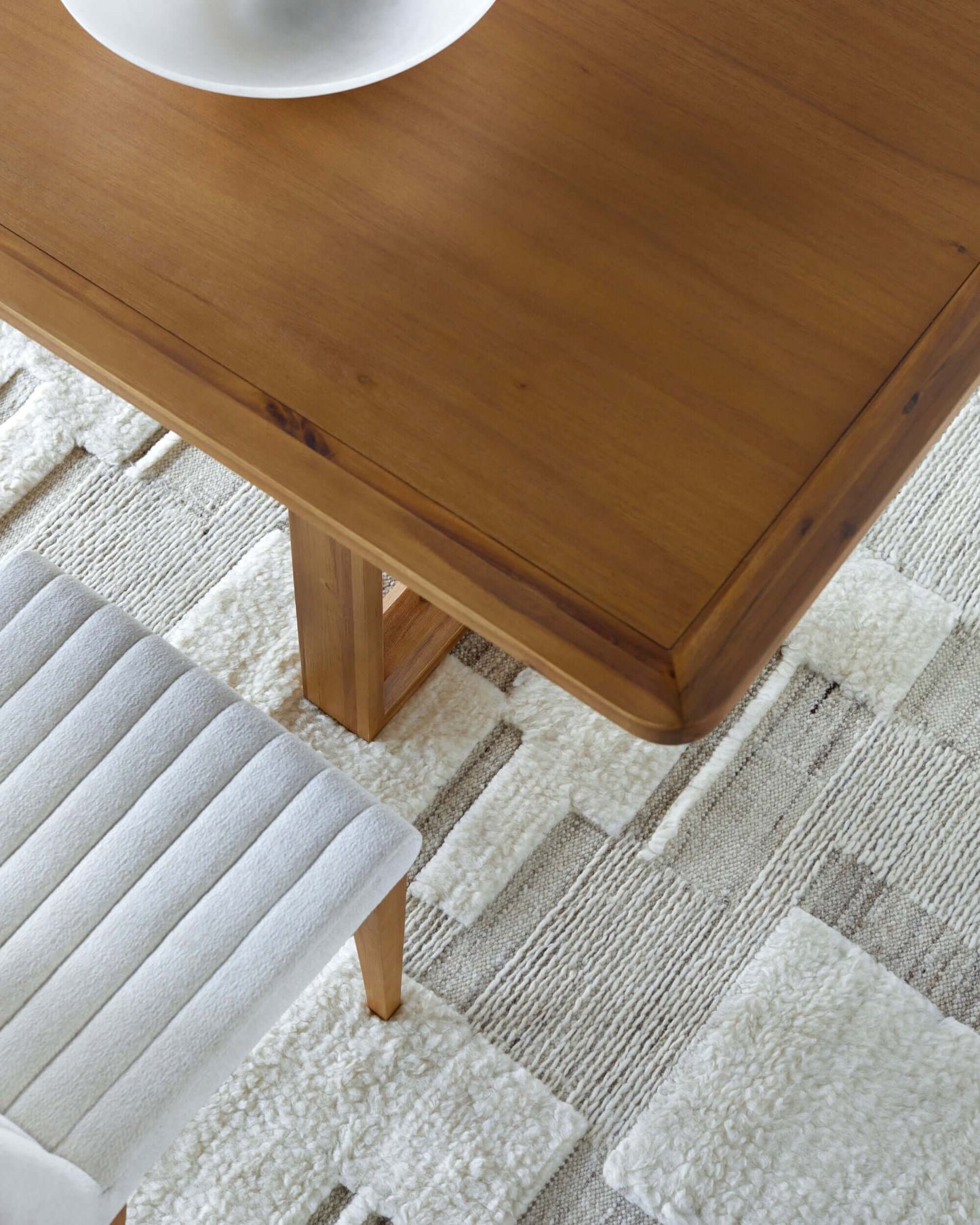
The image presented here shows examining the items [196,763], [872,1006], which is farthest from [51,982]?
[872,1006]

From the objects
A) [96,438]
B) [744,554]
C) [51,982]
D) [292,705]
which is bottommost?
[292,705]

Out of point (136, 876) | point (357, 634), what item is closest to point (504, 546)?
point (136, 876)

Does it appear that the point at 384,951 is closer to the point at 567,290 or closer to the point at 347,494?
the point at 347,494

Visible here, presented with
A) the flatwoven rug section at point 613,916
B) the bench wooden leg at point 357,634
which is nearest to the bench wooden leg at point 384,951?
the flatwoven rug section at point 613,916

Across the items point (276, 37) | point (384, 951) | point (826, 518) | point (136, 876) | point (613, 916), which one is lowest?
point (613, 916)

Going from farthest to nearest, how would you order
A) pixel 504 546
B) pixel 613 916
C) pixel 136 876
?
pixel 613 916 → pixel 136 876 → pixel 504 546

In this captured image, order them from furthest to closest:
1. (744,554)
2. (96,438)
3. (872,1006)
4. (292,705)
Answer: (96,438) → (292,705) → (872,1006) → (744,554)

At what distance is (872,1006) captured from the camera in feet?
4.40

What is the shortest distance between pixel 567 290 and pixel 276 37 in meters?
0.32

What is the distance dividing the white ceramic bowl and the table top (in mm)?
39

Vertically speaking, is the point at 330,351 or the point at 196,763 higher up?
the point at 330,351

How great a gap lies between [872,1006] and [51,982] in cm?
89

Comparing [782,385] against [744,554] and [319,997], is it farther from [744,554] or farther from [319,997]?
[319,997]

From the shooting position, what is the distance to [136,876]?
91 cm
